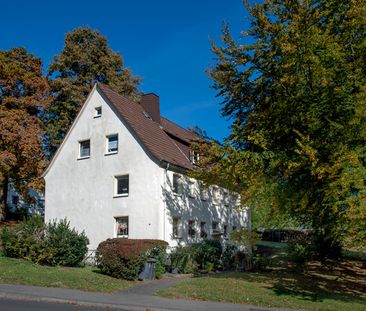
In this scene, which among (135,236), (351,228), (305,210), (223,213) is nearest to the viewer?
(351,228)

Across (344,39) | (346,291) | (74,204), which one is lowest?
(346,291)

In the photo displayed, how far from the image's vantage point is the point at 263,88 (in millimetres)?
17094

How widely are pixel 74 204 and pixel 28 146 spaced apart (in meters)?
7.36

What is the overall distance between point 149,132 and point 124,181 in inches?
129

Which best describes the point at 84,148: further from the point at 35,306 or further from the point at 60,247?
the point at 35,306

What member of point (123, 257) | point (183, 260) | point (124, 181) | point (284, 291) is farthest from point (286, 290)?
point (124, 181)

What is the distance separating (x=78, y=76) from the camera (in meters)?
36.5

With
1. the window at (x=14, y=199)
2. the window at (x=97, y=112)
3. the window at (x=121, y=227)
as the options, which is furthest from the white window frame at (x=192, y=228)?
the window at (x=14, y=199)

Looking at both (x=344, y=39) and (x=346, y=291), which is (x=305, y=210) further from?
(x=344, y=39)

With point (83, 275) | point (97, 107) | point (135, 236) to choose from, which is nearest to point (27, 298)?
point (83, 275)

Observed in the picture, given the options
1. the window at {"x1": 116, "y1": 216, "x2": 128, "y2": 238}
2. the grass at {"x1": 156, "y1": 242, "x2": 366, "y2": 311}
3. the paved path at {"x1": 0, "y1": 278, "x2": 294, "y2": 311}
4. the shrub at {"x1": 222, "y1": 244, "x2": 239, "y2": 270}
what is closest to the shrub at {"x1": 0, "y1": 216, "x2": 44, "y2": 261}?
the window at {"x1": 116, "y1": 216, "x2": 128, "y2": 238}

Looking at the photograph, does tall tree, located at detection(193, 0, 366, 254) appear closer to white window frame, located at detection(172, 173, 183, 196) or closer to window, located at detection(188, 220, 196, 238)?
white window frame, located at detection(172, 173, 183, 196)

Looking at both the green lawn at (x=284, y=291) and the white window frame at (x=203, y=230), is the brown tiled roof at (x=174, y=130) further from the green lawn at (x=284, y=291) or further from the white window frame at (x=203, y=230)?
the green lawn at (x=284, y=291)

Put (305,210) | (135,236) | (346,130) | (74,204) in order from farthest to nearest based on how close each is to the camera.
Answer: (74,204), (135,236), (305,210), (346,130)
